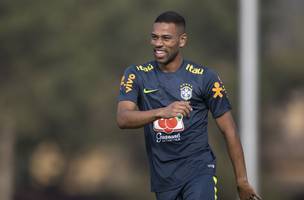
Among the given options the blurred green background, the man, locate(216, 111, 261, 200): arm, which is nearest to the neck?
the man

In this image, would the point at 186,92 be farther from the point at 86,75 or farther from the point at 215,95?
the point at 86,75

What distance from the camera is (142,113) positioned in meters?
9.88

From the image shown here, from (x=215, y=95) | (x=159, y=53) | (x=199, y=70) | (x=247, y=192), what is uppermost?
A: (x=159, y=53)

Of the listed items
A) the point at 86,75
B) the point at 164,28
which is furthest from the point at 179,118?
the point at 86,75

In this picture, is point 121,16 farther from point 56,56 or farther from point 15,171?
point 15,171

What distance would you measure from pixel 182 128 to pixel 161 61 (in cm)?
61

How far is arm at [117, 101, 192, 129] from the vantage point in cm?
959

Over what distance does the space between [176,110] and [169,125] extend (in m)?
0.66

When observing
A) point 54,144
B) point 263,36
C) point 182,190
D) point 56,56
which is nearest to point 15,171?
point 54,144

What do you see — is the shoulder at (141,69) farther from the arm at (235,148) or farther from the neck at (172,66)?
the arm at (235,148)

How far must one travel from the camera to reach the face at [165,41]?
10344 mm

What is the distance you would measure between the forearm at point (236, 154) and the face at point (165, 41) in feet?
2.84

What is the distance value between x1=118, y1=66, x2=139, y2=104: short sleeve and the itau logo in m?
0.30

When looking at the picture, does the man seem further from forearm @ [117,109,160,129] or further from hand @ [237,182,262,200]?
forearm @ [117,109,160,129]
